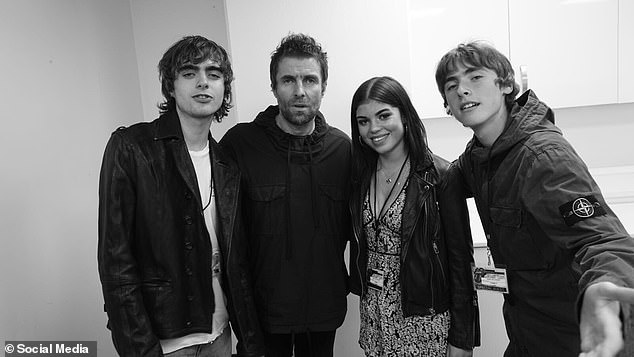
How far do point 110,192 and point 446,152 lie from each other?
213 cm

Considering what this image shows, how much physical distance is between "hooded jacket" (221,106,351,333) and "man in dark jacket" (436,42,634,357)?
52 cm

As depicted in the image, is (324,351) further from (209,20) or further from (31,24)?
(209,20)

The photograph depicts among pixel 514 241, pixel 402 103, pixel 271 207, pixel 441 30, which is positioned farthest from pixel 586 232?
pixel 441 30

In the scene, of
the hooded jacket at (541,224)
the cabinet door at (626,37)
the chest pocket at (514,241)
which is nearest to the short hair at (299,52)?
the hooded jacket at (541,224)

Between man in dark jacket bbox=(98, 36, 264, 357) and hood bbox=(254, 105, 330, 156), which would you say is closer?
man in dark jacket bbox=(98, 36, 264, 357)

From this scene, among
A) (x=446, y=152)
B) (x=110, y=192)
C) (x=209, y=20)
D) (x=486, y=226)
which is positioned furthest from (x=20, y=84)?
(x=446, y=152)

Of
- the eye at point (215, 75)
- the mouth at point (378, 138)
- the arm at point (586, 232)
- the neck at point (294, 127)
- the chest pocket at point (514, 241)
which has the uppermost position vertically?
the eye at point (215, 75)

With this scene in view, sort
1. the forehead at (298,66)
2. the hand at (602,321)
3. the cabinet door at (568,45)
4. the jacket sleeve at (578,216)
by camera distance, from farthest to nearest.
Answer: the cabinet door at (568,45)
the forehead at (298,66)
the jacket sleeve at (578,216)
the hand at (602,321)

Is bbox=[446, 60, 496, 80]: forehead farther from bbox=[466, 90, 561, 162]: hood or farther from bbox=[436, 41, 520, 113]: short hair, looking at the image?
bbox=[466, 90, 561, 162]: hood

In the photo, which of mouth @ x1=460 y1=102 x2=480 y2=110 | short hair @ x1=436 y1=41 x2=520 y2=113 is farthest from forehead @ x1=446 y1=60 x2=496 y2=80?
mouth @ x1=460 y1=102 x2=480 y2=110

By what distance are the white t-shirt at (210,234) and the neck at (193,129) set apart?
27 millimetres

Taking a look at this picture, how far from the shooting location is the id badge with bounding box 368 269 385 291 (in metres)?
1.49

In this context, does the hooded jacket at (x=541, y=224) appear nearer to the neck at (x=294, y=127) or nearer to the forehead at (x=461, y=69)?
the forehead at (x=461, y=69)

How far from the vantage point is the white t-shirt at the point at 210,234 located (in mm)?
1454
